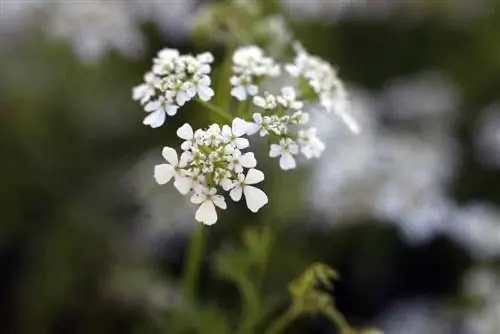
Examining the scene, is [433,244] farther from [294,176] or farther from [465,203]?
[294,176]

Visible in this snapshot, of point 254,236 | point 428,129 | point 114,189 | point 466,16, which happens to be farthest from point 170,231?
point 466,16

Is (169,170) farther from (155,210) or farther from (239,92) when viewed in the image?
(155,210)

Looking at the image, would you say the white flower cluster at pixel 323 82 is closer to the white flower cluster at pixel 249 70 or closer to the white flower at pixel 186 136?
the white flower cluster at pixel 249 70

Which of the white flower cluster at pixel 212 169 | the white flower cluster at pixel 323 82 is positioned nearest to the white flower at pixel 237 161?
the white flower cluster at pixel 212 169

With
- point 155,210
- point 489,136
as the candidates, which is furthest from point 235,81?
point 489,136

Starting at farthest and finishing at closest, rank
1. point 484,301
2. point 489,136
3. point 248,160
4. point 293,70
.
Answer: point 489,136 < point 484,301 < point 293,70 < point 248,160

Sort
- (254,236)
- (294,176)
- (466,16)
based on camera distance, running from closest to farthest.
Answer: (254,236)
(294,176)
(466,16)
